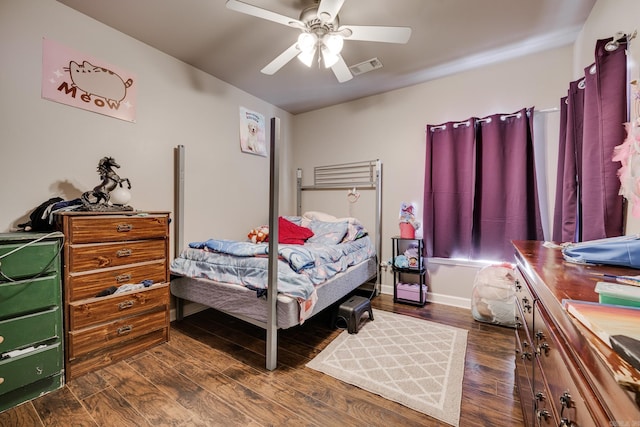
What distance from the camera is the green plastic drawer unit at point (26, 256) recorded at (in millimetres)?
1410

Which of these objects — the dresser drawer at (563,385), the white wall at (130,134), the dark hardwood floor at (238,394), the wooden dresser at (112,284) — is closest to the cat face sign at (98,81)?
the white wall at (130,134)

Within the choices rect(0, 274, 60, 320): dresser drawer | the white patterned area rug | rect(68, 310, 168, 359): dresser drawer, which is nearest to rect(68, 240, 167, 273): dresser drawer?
rect(0, 274, 60, 320): dresser drawer

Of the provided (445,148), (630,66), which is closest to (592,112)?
(630,66)

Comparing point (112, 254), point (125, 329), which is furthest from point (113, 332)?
point (112, 254)

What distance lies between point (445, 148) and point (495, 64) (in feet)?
3.06

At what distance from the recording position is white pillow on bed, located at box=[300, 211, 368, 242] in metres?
3.07

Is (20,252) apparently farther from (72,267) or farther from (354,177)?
(354,177)

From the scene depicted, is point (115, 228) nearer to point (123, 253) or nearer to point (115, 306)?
point (123, 253)

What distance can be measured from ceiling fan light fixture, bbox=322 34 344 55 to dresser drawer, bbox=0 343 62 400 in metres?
2.60

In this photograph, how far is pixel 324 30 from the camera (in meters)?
1.83

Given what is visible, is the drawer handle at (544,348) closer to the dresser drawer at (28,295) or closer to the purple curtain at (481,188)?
the purple curtain at (481,188)

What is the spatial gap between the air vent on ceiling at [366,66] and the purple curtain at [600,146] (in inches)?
61.8

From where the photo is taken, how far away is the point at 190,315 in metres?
2.72

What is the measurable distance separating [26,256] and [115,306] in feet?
1.91
